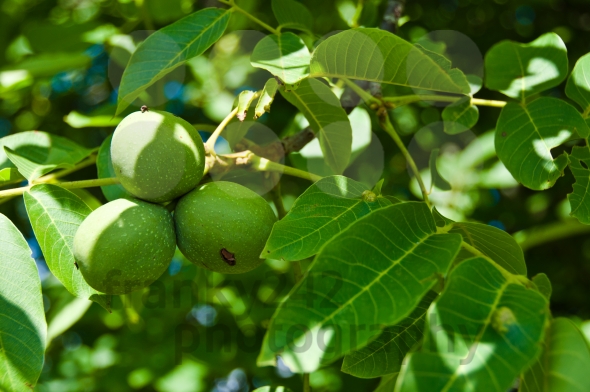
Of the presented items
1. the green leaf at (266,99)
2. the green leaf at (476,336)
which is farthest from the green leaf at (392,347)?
the green leaf at (266,99)

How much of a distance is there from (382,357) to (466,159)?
1.25 meters

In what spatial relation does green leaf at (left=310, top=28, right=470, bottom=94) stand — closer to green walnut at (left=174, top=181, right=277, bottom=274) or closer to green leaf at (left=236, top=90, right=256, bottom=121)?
green leaf at (left=236, top=90, right=256, bottom=121)

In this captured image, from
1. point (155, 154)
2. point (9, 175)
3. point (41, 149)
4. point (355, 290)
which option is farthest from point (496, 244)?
point (41, 149)

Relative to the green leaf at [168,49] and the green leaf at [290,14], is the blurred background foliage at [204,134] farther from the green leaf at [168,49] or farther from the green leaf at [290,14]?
the green leaf at [168,49]

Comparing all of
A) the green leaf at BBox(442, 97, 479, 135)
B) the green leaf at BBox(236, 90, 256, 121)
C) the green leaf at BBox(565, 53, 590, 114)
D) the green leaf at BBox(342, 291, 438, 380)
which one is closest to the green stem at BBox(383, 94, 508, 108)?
the green leaf at BBox(442, 97, 479, 135)

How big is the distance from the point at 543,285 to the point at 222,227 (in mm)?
626

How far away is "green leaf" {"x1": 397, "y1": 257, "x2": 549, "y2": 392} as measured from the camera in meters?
0.68

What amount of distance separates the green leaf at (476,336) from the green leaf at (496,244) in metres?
0.23

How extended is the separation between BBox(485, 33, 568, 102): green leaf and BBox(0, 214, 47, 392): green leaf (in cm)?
108

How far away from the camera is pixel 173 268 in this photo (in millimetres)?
2205

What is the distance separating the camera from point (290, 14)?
1.64 metres

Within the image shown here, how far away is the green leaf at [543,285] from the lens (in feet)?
3.06

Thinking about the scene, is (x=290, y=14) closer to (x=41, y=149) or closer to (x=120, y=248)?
(x=41, y=149)

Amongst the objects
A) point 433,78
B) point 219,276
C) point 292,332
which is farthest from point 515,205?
point 292,332
